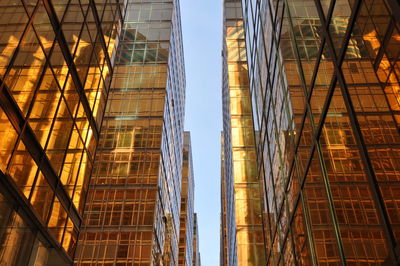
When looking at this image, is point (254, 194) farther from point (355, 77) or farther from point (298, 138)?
point (355, 77)

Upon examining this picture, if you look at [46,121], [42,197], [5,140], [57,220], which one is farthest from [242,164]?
[5,140]

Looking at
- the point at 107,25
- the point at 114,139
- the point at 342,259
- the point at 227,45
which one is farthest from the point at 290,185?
the point at 227,45

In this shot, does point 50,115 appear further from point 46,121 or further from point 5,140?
point 5,140

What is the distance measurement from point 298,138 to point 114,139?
126 ft

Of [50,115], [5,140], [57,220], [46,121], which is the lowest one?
[57,220]

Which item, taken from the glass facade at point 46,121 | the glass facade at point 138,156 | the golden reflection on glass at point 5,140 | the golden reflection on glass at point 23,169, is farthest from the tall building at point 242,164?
the golden reflection on glass at point 5,140

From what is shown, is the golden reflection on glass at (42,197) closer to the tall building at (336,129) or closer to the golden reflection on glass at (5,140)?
the golden reflection on glass at (5,140)

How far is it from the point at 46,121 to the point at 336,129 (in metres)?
9.38

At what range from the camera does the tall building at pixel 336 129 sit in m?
7.64

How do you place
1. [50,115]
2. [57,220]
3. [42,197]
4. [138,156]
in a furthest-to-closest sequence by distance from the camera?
[138,156] < [57,220] < [50,115] < [42,197]

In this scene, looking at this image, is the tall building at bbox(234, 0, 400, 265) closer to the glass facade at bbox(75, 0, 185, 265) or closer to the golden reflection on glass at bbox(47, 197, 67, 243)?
the golden reflection on glass at bbox(47, 197, 67, 243)

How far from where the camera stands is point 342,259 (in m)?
9.95

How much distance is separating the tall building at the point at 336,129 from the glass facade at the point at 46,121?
8.50m

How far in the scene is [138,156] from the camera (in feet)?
161
